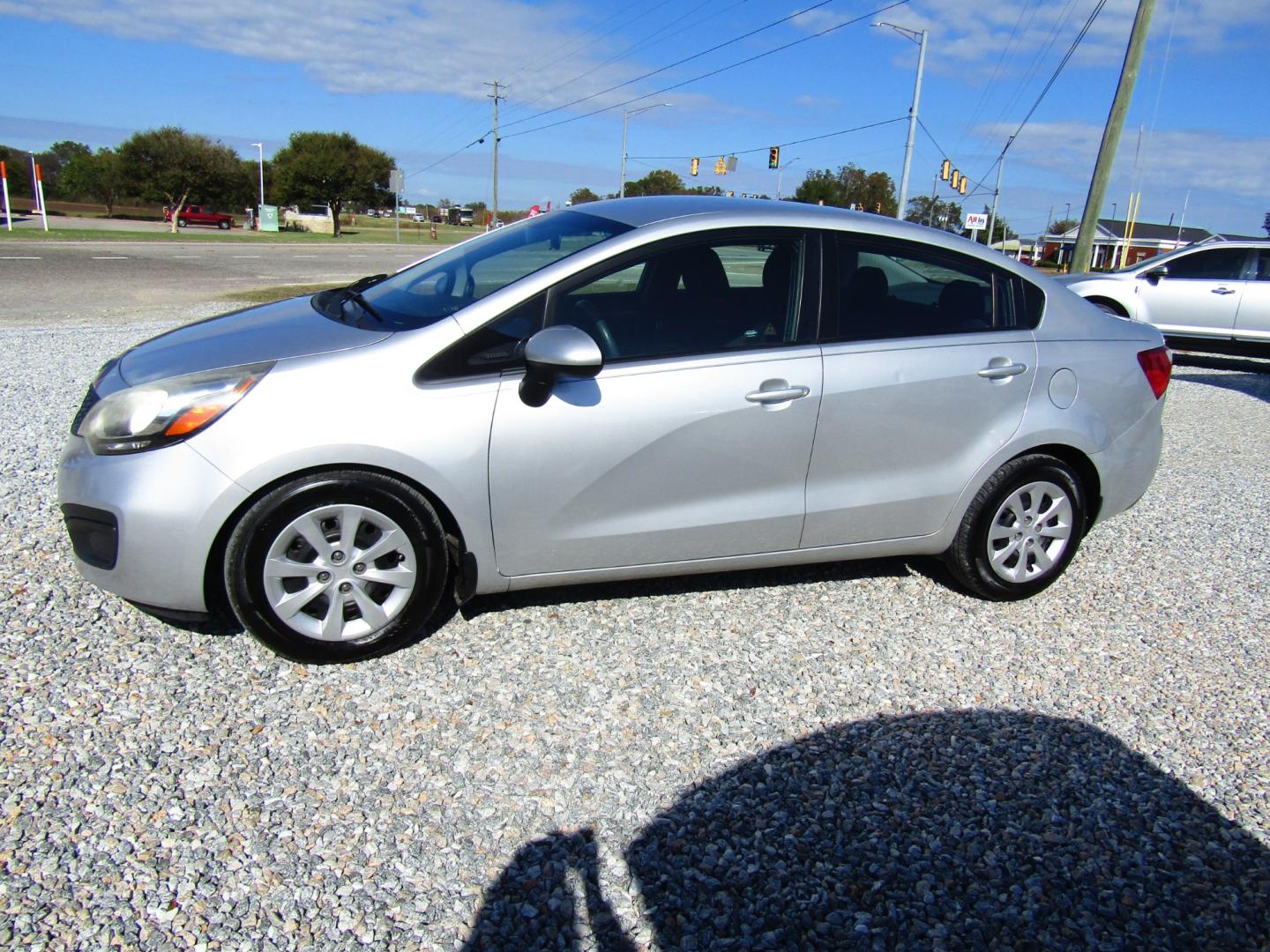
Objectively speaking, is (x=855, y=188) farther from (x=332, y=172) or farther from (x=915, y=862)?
(x=915, y=862)

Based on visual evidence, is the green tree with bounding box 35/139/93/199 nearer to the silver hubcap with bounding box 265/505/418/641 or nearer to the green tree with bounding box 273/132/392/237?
the green tree with bounding box 273/132/392/237

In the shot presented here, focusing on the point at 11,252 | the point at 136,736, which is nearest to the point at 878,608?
the point at 136,736

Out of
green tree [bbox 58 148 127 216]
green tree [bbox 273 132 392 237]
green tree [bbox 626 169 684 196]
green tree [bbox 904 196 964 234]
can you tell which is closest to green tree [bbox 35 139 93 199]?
green tree [bbox 58 148 127 216]

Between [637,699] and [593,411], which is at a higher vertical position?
[593,411]

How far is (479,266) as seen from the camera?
13.6 feet

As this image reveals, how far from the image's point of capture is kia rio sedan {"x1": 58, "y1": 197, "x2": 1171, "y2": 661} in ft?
10.7

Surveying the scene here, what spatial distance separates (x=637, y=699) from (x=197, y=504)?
5.54 ft

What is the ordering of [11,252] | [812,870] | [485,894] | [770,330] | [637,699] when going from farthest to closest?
[11,252] → [770,330] → [637,699] → [812,870] → [485,894]

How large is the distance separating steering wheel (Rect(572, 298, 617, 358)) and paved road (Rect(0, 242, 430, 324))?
11783 millimetres

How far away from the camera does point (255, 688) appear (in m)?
3.33

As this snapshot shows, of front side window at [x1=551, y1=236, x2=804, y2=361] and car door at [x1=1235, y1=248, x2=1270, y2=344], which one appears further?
car door at [x1=1235, y1=248, x2=1270, y2=344]

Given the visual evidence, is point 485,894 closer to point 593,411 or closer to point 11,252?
point 593,411

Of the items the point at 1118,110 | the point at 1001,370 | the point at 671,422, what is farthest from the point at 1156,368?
the point at 1118,110

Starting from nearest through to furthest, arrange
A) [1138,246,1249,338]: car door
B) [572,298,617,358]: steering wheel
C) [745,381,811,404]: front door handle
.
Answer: [572,298,617,358]: steering wheel, [745,381,811,404]: front door handle, [1138,246,1249,338]: car door
